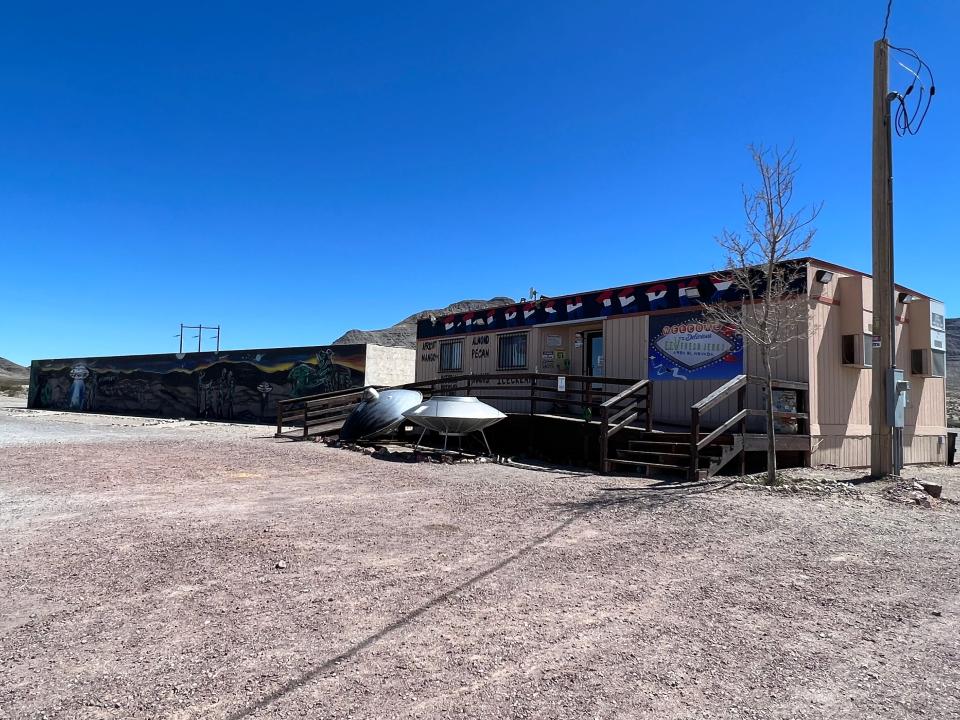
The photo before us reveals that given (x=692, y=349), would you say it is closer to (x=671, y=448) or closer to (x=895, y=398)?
(x=671, y=448)

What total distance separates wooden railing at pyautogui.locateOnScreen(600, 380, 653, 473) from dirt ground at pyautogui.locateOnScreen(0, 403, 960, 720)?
7.42 feet

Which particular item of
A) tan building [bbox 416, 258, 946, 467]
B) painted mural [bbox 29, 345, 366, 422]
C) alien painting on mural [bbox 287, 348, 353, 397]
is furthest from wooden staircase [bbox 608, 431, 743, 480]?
alien painting on mural [bbox 287, 348, 353, 397]

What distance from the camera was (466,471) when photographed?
11008 mm

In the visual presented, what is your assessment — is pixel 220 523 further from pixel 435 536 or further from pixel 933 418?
pixel 933 418

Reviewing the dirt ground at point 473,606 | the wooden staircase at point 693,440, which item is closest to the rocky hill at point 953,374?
the wooden staircase at point 693,440

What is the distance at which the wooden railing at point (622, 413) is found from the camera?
10586mm

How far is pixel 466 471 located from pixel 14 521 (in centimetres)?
636

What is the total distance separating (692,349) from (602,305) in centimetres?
272

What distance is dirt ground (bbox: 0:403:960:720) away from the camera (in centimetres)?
308

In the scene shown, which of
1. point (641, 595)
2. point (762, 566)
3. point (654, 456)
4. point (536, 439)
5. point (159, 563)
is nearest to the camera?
point (641, 595)

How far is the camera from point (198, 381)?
32.5 meters

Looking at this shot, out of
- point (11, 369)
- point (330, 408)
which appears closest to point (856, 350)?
point (330, 408)

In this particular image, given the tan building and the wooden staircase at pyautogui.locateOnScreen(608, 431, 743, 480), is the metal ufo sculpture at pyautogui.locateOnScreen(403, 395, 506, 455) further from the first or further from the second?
the wooden staircase at pyautogui.locateOnScreen(608, 431, 743, 480)

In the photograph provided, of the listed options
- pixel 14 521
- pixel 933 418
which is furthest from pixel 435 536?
pixel 933 418
